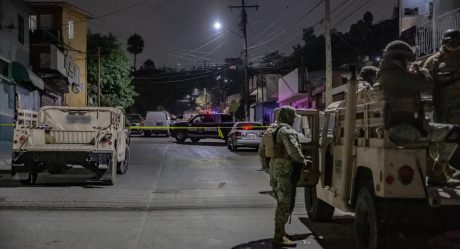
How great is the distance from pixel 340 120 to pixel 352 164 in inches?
44.3

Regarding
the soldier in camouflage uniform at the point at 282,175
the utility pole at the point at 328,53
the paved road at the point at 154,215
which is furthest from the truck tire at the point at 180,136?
the soldier in camouflage uniform at the point at 282,175

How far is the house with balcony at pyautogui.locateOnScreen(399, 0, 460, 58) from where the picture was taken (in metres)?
17.3

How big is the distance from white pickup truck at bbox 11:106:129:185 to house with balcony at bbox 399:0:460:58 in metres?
9.37

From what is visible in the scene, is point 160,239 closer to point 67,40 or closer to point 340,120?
point 340,120

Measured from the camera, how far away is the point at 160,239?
8.39 metres

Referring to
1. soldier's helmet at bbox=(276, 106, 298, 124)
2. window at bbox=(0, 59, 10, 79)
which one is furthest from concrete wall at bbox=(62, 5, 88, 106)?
soldier's helmet at bbox=(276, 106, 298, 124)

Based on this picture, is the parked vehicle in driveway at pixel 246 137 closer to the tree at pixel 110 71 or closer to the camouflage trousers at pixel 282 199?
the camouflage trousers at pixel 282 199

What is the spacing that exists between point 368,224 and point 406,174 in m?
1.05

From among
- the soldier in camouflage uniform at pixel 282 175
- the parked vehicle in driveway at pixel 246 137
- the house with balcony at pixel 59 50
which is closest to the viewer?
the soldier in camouflage uniform at pixel 282 175

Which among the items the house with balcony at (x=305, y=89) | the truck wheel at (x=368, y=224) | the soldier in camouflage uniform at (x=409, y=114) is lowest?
the truck wheel at (x=368, y=224)

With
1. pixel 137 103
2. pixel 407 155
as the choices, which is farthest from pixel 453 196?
pixel 137 103

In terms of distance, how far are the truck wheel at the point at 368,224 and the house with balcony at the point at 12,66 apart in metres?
19.3

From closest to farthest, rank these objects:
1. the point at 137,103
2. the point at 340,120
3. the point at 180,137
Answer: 1. the point at 340,120
2. the point at 180,137
3. the point at 137,103

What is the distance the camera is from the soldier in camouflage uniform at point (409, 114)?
19.3 feet
